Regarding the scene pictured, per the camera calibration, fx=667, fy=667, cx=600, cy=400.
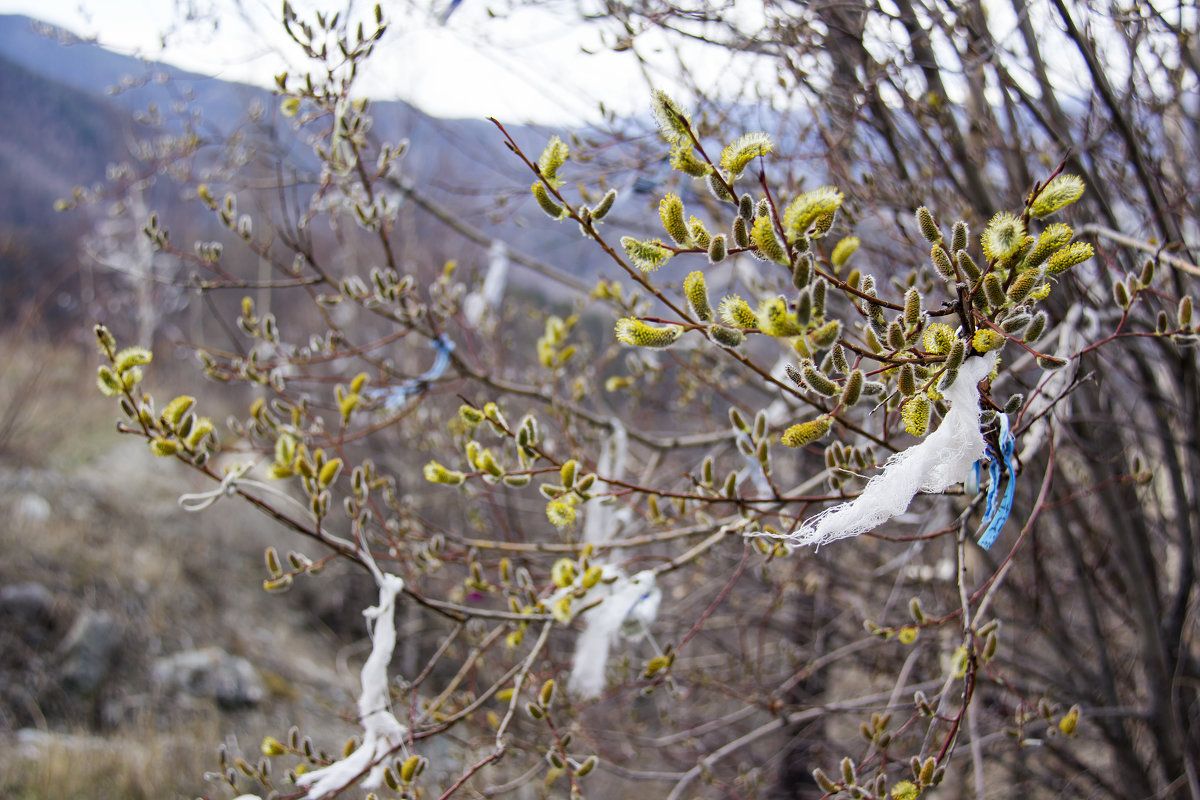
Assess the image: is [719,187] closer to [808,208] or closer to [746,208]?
[746,208]

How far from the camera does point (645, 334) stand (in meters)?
0.80

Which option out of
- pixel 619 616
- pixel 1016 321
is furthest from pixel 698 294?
pixel 619 616

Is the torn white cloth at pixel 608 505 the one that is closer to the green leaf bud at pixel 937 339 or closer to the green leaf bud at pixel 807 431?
the green leaf bud at pixel 807 431

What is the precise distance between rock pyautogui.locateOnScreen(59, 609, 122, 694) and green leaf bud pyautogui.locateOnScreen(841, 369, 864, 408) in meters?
5.89

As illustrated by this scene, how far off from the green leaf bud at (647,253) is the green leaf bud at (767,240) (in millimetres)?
115

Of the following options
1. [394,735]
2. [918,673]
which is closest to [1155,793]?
[918,673]

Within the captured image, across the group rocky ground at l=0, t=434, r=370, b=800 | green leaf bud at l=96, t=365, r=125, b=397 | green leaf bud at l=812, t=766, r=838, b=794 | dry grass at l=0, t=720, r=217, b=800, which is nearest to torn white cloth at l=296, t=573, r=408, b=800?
green leaf bud at l=96, t=365, r=125, b=397

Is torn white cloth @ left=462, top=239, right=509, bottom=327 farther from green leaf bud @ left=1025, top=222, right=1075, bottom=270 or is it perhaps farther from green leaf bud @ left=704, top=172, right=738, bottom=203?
green leaf bud @ left=1025, top=222, right=1075, bottom=270

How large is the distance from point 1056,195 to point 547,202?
23.6 inches

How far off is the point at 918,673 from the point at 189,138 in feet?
12.6

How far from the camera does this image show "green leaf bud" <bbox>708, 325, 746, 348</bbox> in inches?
29.5

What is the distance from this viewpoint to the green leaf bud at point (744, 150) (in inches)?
29.3

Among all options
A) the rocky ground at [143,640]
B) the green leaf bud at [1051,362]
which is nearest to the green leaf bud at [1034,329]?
the green leaf bud at [1051,362]

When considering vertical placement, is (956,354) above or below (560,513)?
above
